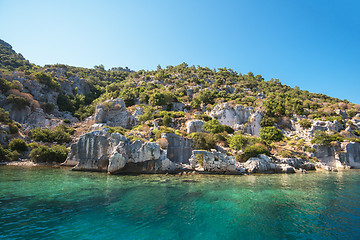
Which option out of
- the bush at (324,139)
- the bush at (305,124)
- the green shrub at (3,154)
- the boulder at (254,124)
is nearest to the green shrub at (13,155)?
the green shrub at (3,154)

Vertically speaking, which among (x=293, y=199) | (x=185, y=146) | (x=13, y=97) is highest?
(x=13, y=97)

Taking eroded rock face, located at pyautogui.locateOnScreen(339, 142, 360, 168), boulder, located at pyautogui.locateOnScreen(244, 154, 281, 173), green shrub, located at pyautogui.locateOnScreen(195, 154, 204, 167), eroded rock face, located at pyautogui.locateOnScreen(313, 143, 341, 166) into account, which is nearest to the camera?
green shrub, located at pyautogui.locateOnScreen(195, 154, 204, 167)

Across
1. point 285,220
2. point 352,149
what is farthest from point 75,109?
point 352,149

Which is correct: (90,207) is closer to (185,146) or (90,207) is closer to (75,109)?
(185,146)

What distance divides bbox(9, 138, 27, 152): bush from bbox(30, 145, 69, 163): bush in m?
4.09

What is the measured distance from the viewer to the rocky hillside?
88.4 ft

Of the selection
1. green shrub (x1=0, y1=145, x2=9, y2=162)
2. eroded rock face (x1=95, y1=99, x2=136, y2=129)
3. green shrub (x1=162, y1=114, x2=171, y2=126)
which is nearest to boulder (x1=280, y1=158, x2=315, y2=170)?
green shrub (x1=162, y1=114, x2=171, y2=126)

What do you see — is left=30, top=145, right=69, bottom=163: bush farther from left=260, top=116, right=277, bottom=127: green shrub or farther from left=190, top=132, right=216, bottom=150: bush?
left=260, top=116, right=277, bottom=127: green shrub

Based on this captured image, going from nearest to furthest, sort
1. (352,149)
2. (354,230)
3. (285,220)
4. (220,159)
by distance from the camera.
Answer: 1. (354,230)
2. (285,220)
3. (220,159)
4. (352,149)

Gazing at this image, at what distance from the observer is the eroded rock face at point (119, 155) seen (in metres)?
25.5

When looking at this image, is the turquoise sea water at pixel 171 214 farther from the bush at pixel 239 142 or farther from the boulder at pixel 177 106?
the boulder at pixel 177 106

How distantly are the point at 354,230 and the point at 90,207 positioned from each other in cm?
1463

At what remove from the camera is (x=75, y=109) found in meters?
64.7

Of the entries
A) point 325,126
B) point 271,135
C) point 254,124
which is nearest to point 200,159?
point 271,135
